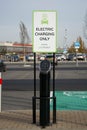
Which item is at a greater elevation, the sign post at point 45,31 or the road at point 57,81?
Answer: the sign post at point 45,31

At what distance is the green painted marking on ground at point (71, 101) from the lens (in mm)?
12117

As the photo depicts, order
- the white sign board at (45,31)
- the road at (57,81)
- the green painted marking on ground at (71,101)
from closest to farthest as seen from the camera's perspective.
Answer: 1. the white sign board at (45,31)
2. the green painted marking on ground at (71,101)
3. the road at (57,81)

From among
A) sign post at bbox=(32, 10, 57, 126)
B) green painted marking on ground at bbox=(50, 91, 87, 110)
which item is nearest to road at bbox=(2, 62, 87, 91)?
green painted marking on ground at bbox=(50, 91, 87, 110)

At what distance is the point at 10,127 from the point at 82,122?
1.81m

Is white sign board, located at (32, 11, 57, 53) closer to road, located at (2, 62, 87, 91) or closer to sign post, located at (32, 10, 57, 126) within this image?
sign post, located at (32, 10, 57, 126)

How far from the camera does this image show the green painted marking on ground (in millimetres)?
12117

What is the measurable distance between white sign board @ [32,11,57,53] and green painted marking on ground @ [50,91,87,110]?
3.05m

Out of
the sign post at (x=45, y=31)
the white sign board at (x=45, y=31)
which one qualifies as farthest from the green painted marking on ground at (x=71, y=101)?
the white sign board at (x=45, y=31)

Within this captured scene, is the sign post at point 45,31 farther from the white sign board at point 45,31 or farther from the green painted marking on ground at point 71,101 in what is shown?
the green painted marking on ground at point 71,101

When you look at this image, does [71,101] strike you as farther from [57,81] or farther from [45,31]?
[57,81]

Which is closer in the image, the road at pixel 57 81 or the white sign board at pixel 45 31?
the white sign board at pixel 45 31

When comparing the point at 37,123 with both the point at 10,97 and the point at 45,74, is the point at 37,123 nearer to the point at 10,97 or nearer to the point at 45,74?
the point at 45,74

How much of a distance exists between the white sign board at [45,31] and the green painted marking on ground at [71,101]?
3.05 metres

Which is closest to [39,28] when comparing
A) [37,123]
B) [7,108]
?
[37,123]
